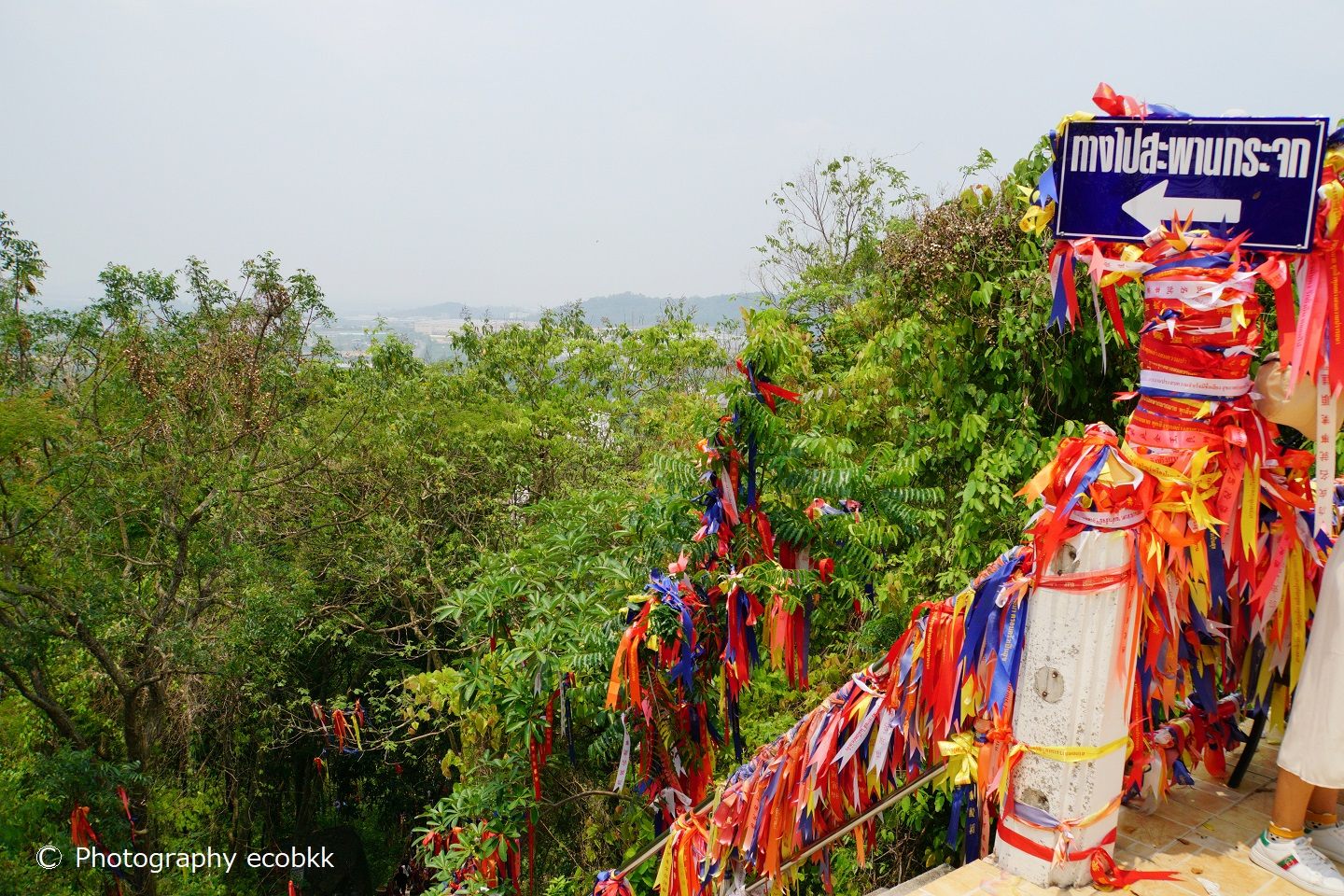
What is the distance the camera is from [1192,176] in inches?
81.7

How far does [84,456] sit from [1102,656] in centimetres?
682

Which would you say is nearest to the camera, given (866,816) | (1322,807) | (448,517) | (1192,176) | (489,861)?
(1192,176)

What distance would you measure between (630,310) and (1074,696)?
116 ft

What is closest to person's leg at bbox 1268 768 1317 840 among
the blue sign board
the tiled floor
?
the tiled floor

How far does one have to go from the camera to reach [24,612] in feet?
20.7

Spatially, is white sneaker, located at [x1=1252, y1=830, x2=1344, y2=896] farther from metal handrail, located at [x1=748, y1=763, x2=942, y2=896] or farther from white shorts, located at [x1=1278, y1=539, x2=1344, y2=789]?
metal handrail, located at [x1=748, y1=763, x2=942, y2=896]

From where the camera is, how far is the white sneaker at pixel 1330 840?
7.20 ft

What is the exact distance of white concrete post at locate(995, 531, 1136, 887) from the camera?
2076 millimetres

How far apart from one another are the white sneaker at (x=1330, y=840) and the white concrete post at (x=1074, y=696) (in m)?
0.55

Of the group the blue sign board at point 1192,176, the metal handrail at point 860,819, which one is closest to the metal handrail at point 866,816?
the metal handrail at point 860,819

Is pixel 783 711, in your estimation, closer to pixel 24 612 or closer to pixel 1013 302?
pixel 1013 302

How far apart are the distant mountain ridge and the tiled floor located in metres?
2.33

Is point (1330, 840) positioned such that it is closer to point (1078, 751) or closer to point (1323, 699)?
point (1323, 699)

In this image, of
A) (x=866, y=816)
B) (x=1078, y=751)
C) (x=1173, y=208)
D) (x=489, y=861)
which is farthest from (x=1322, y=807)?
(x=489, y=861)
